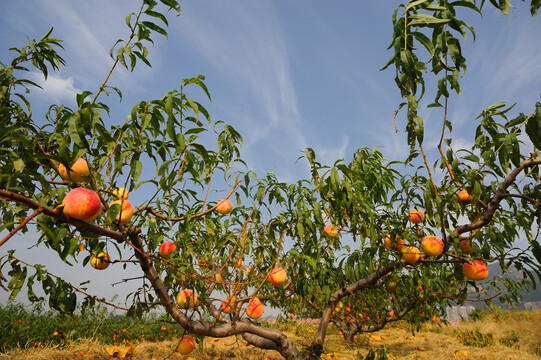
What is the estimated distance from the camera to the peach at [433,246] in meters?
2.11

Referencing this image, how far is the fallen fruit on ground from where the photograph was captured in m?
2.15

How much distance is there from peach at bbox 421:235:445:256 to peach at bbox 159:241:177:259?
2.02 m

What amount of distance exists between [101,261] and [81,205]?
101cm

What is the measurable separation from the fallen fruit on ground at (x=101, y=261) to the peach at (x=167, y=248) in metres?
0.42

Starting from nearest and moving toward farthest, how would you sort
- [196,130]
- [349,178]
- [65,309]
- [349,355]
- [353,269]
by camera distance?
1. [196,130]
2. [65,309]
3. [349,178]
4. [353,269]
5. [349,355]

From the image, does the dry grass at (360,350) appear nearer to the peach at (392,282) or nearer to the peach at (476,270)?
the peach at (392,282)

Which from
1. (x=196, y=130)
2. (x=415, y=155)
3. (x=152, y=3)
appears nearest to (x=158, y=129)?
(x=196, y=130)

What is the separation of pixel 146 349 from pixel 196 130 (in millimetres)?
4266

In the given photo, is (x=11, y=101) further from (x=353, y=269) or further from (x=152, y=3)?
(x=353, y=269)

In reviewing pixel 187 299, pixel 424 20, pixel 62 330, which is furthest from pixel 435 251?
pixel 62 330

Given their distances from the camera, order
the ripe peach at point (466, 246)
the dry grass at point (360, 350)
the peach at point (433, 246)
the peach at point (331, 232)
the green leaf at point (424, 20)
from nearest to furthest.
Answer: the green leaf at point (424, 20) < the peach at point (433, 246) < the ripe peach at point (466, 246) < the peach at point (331, 232) < the dry grass at point (360, 350)

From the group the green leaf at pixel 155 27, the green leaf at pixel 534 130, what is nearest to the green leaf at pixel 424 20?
the green leaf at pixel 534 130

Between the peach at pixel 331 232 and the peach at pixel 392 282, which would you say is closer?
the peach at pixel 331 232

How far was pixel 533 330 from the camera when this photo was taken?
819 centimetres
